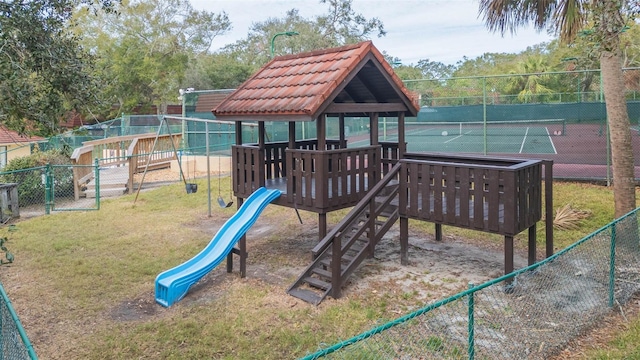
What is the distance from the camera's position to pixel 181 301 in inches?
248

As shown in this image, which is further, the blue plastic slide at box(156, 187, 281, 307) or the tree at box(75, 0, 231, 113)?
the tree at box(75, 0, 231, 113)

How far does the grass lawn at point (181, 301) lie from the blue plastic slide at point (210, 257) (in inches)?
6.7

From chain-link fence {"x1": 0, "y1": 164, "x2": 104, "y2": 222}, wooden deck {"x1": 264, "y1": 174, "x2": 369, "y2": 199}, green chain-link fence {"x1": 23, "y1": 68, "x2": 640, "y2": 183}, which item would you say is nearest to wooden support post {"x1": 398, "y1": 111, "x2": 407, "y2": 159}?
wooden deck {"x1": 264, "y1": 174, "x2": 369, "y2": 199}

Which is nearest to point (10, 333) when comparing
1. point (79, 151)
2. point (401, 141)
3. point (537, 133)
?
point (401, 141)

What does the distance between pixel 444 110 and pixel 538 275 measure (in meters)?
12.1

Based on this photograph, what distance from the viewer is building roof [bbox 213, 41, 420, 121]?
7.03 meters

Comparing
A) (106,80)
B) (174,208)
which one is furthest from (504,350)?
(174,208)

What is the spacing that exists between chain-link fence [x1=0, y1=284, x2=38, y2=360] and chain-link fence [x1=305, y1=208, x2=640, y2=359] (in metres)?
2.16

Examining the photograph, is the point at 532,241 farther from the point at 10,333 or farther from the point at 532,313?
the point at 10,333

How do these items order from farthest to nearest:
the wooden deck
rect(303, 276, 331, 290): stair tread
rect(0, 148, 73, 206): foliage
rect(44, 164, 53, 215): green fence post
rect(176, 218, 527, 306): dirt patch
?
rect(0, 148, 73, 206): foliage, rect(44, 164, 53, 215): green fence post, the wooden deck, rect(176, 218, 527, 306): dirt patch, rect(303, 276, 331, 290): stair tread

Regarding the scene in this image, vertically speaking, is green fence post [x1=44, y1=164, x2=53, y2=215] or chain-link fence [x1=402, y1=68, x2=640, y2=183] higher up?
chain-link fence [x1=402, y1=68, x2=640, y2=183]

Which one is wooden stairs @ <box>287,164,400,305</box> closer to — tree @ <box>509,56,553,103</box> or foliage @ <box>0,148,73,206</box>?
foliage @ <box>0,148,73,206</box>

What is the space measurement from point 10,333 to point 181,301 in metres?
2.82

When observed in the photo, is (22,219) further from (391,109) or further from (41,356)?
(391,109)
